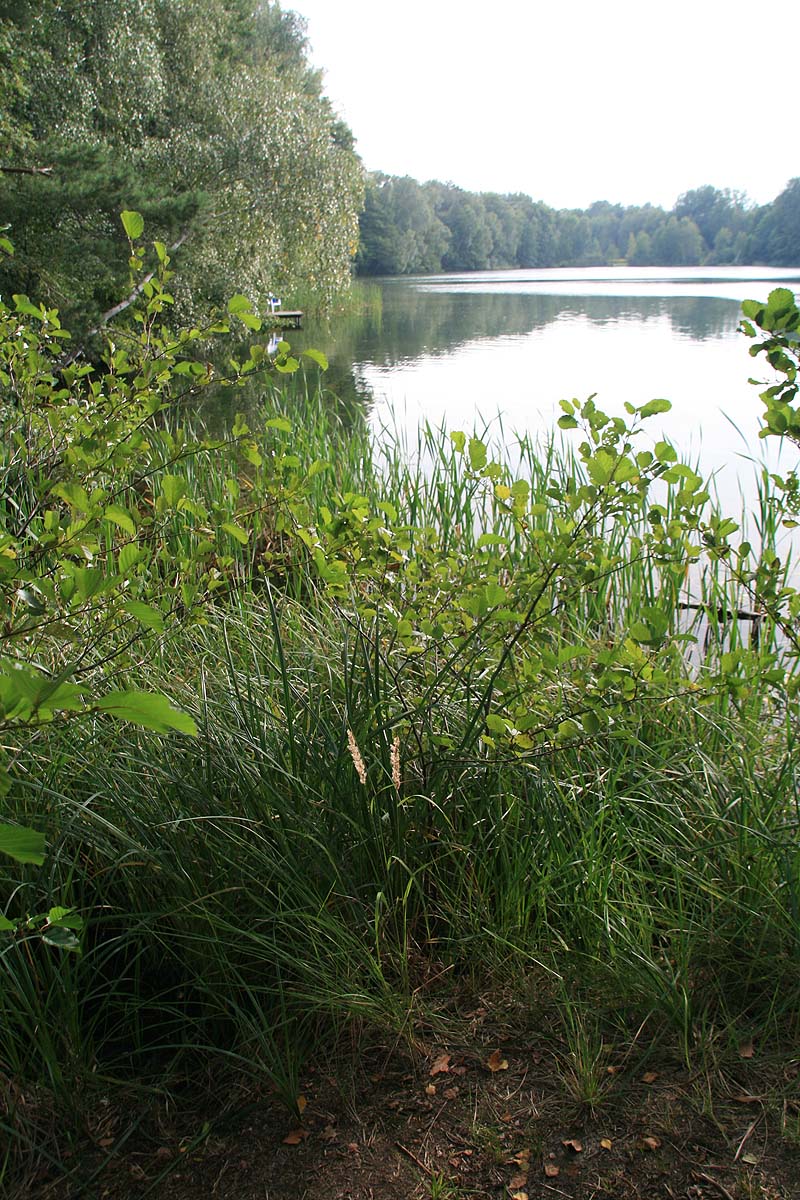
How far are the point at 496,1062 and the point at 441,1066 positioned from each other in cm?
10

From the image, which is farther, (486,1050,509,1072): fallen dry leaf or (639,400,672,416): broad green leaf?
(639,400,672,416): broad green leaf

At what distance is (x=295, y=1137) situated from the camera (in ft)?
4.55

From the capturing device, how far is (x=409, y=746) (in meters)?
1.88

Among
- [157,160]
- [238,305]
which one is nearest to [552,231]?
[157,160]

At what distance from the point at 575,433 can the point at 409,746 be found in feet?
21.0

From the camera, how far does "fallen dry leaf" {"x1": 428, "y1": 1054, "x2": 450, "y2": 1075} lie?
4.90 ft

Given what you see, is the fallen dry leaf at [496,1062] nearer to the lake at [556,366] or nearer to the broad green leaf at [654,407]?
the broad green leaf at [654,407]

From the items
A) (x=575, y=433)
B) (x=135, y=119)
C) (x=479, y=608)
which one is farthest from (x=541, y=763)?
(x=135, y=119)

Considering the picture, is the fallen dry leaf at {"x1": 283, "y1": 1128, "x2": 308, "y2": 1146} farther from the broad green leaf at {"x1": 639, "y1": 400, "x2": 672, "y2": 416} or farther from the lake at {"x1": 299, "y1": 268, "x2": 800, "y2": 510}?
the lake at {"x1": 299, "y1": 268, "x2": 800, "y2": 510}

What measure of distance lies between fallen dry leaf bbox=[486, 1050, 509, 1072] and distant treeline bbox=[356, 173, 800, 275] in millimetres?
41001

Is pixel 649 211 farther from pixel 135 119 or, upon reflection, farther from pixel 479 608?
pixel 479 608

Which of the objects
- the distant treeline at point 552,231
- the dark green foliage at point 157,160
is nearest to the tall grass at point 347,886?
the dark green foliage at point 157,160

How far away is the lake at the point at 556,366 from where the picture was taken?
331 inches

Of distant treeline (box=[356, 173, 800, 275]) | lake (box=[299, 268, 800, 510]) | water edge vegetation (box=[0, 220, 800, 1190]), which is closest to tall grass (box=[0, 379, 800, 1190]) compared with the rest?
water edge vegetation (box=[0, 220, 800, 1190])
